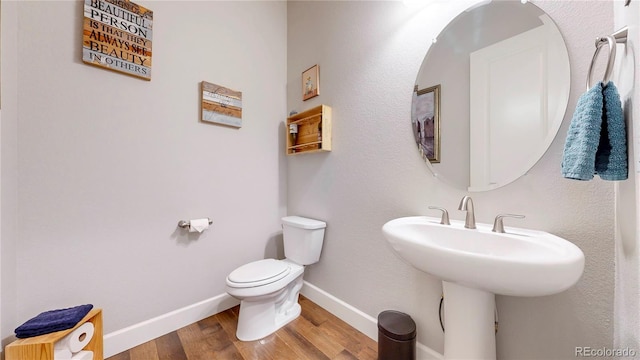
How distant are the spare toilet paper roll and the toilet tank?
1.84 ft

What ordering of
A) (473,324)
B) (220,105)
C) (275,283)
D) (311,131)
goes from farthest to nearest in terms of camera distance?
(311,131) → (220,105) → (275,283) → (473,324)

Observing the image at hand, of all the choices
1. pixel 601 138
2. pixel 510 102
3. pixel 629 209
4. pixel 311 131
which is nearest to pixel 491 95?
pixel 510 102

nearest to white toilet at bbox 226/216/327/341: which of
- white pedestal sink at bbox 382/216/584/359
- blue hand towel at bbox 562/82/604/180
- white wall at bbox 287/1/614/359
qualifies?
white wall at bbox 287/1/614/359

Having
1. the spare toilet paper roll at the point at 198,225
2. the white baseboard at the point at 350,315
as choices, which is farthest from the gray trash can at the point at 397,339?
the spare toilet paper roll at the point at 198,225

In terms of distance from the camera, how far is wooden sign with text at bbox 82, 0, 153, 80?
1134 millimetres

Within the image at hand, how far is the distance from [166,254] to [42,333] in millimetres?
533

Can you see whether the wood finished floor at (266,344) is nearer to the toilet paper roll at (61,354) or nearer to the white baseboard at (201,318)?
the white baseboard at (201,318)

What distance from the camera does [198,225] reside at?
4.70 ft

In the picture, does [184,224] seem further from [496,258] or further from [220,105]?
[496,258]

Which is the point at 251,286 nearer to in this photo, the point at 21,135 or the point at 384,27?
the point at 21,135

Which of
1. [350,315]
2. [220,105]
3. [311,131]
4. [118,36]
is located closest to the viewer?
[118,36]

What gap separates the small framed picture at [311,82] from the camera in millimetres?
1673

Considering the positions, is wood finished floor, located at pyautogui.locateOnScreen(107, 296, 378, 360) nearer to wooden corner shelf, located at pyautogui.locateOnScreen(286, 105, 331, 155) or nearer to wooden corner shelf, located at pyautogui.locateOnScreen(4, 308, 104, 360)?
wooden corner shelf, located at pyautogui.locateOnScreen(4, 308, 104, 360)

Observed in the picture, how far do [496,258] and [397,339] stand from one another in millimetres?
684
